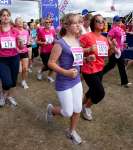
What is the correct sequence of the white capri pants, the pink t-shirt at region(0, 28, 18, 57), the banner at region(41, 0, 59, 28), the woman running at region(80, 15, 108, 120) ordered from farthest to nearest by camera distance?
the banner at region(41, 0, 59, 28) < the pink t-shirt at region(0, 28, 18, 57) < the woman running at region(80, 15, 108, 120) < the white capri pants

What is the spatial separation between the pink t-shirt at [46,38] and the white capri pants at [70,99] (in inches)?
173

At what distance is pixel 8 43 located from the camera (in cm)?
632

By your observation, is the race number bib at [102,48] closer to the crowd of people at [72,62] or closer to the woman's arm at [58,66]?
the crowd of people at [72,62]

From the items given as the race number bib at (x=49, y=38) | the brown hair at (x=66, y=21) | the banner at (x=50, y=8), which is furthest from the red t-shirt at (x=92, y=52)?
→ the banner at (x=50, y=8)

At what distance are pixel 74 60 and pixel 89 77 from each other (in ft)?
3.23

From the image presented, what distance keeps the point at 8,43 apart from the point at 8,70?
18.5 inches

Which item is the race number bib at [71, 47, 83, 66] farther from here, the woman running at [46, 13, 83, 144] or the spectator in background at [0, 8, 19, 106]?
the spectator in background at [0, 8, 19, 106]

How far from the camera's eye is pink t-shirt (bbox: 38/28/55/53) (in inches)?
352

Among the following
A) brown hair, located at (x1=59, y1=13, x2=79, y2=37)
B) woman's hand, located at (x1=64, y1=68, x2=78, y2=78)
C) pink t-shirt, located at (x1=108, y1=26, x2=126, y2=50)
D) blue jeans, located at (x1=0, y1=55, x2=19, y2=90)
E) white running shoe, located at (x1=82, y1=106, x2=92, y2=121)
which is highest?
brown hair, located at (x1=59, y1=13, x2=79, y2=37)

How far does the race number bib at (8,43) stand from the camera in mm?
6327

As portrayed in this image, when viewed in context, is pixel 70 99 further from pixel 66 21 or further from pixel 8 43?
pixel 8 43

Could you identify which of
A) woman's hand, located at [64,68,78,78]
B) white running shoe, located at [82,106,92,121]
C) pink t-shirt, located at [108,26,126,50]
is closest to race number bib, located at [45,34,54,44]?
pink t-shirt, located at [108,26,126,50]

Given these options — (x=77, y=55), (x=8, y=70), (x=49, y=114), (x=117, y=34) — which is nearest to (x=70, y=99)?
(x=77, y=55)

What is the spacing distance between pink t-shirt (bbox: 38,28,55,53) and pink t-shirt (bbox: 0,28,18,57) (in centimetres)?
244
